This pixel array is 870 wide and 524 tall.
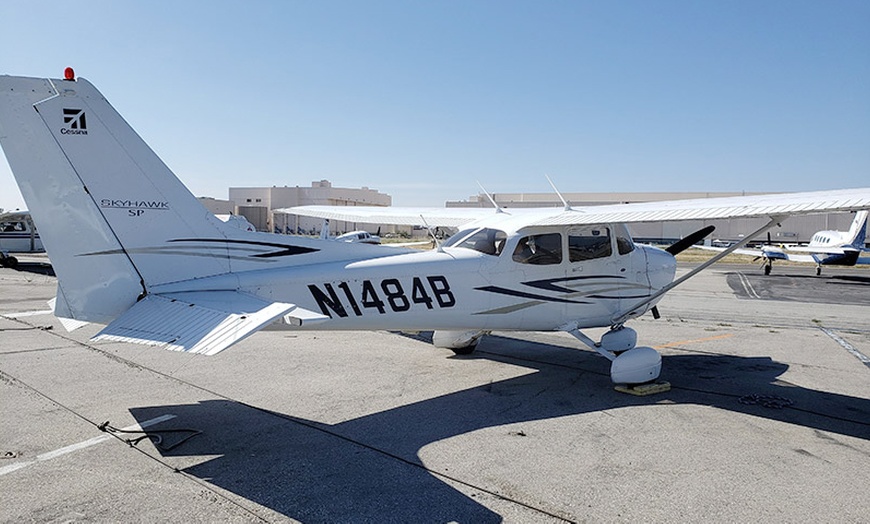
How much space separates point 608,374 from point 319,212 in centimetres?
730

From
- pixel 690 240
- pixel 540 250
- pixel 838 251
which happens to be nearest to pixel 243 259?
pixel 540 250

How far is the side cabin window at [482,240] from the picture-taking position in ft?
23.7

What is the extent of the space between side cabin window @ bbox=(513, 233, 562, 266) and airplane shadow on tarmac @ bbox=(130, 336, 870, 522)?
1578 mm

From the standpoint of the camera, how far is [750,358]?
353 inches

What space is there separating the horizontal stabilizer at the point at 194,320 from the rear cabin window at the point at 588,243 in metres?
4.28

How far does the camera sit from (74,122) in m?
5.00

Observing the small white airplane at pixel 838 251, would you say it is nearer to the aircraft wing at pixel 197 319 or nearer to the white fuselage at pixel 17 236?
the aircraft wing at pixel 197 319

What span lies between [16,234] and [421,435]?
2870 cm

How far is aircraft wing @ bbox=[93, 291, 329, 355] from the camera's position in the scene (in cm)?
404

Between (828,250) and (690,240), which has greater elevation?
(690,240)

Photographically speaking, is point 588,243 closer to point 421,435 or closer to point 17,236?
point 421,435

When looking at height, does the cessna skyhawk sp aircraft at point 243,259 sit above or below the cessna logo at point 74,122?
below

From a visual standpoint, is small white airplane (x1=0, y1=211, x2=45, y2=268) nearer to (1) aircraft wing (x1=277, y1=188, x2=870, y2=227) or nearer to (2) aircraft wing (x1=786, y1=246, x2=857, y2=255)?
(1) aircraft wing (x1=277, y1=188, x2=870, y2=227)

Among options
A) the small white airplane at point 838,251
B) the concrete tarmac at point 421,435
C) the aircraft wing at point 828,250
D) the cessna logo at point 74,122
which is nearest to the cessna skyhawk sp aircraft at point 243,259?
the cessna logo at point 74,122
